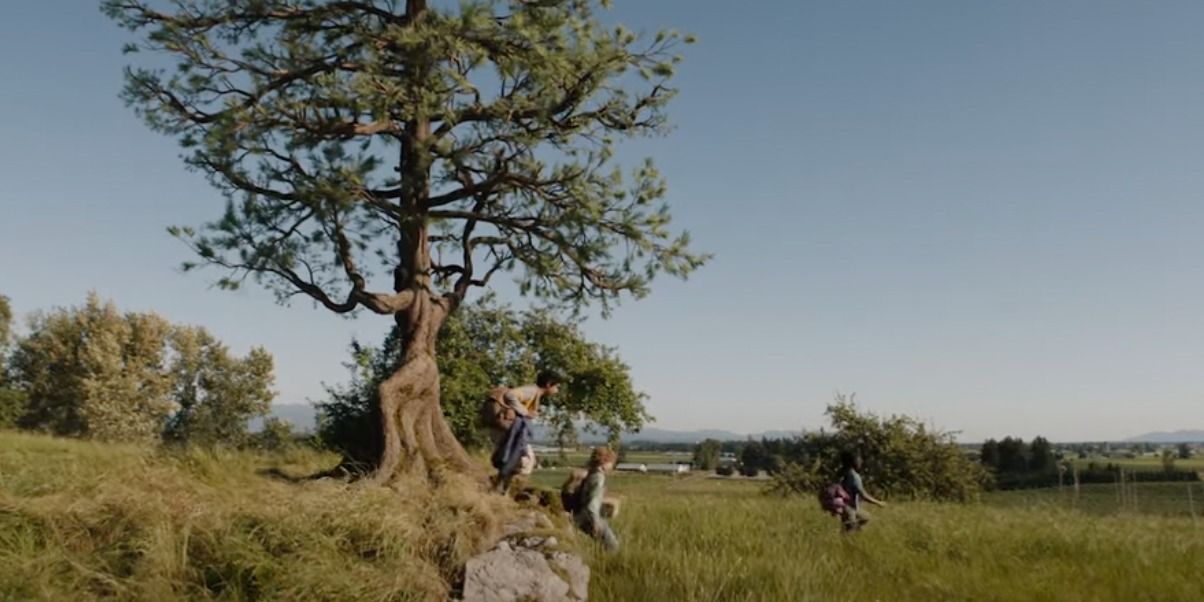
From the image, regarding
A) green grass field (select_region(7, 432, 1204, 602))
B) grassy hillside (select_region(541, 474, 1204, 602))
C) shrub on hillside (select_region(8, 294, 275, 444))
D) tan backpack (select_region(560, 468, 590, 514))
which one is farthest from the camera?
shrub on hillside (select_region(8, 294, 275, 444))

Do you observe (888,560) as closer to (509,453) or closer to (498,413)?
(509,453)

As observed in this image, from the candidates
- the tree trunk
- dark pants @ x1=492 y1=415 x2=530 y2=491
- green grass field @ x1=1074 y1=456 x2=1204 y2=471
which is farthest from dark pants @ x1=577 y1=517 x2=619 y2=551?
green grass field @ x1=1074 y1=456 x2=1204 y2=471

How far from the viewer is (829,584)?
834 cm

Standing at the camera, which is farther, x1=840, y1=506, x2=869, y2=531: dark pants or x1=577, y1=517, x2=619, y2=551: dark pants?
x1=840, y1=506, x2=869, y2=531: dark pants

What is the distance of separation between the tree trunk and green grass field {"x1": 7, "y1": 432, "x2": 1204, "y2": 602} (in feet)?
6.05

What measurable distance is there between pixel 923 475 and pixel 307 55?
2564 centimetres

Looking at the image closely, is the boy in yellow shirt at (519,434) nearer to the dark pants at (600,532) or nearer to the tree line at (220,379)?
the dark pants at (600,532)

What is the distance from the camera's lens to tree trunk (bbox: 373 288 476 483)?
12109 mm

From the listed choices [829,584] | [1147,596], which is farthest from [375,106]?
[1147,596]

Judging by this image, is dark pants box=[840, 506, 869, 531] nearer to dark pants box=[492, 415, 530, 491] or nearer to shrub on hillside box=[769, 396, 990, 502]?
dark pants box=[492, 415, 530, 491]

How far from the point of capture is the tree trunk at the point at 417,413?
12109mm

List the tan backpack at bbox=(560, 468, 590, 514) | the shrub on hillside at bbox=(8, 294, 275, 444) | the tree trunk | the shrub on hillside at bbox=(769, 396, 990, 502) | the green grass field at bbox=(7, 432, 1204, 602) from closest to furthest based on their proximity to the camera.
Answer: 1. the green grass field at bbox=(7, 432, 1204, 602)
2. the tan backpack at bbox=(560, 468, 590, 514)
3. the tree trunk
4. the shrub on hillside at bbox=(769, 396, 990, 502)
5. the shrub on hillside at bbox=(8, 294, 275, 444)

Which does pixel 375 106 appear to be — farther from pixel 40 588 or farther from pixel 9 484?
pixel 40 588

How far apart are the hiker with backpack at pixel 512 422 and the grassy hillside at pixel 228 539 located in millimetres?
1090
